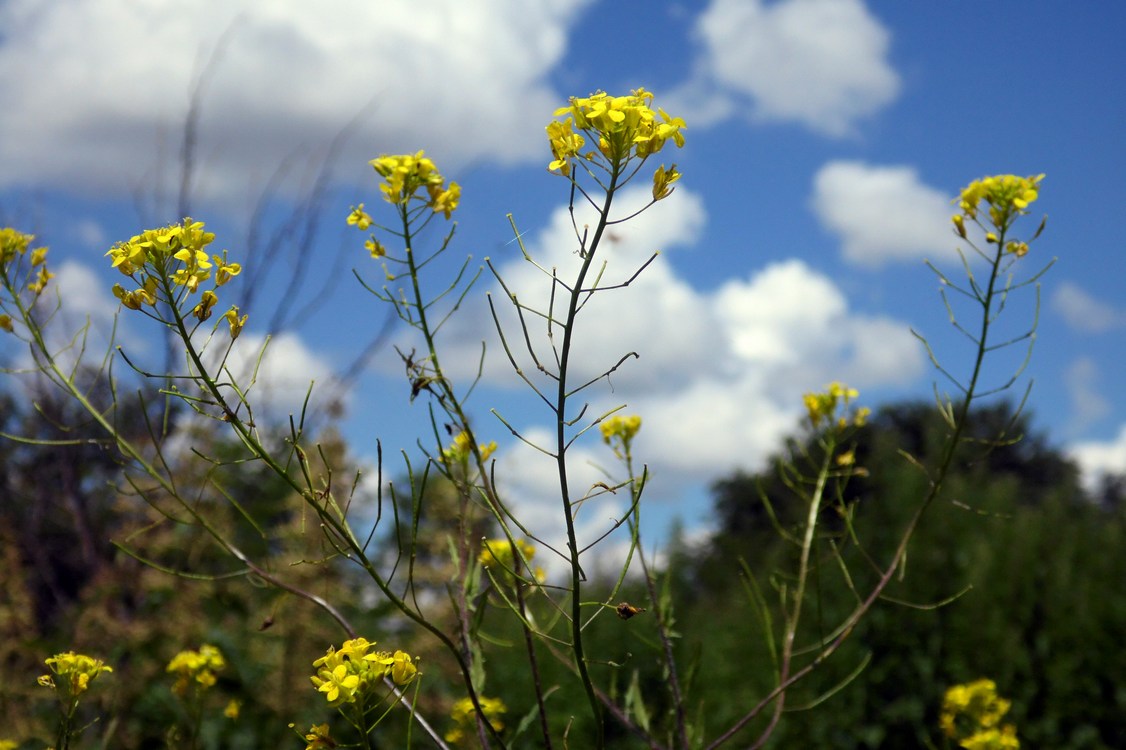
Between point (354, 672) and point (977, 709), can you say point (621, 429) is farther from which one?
point (977, 709)

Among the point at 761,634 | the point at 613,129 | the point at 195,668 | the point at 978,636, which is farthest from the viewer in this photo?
the point at 761,634

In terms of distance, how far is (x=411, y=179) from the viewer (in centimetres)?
188

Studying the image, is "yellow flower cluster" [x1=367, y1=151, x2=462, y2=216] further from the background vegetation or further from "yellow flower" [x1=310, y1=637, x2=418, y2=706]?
the background vegetation

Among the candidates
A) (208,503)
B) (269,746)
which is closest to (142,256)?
(269,746)

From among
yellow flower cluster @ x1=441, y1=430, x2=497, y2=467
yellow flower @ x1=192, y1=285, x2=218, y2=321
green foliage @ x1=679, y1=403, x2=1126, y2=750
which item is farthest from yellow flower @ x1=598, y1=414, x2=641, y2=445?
green foliage @ x1=679, y1=403, x2=1126, y2=750

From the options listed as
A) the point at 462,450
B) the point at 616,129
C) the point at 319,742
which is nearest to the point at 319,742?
the point at 319,742

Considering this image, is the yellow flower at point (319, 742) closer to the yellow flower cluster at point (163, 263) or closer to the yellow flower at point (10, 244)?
the yellow flower cluster at point (163, 263)

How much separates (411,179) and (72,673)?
1.33m

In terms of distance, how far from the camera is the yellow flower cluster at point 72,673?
2.18 m

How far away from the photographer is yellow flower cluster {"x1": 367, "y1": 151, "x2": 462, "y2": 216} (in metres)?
1.87

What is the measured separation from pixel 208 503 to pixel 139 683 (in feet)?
3.46

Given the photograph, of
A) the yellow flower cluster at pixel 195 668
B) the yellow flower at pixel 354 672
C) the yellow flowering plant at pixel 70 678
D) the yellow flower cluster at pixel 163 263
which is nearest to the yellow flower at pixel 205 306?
the yellow flower cluster at pixel 163 263

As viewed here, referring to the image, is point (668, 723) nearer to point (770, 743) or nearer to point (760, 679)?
point (770, 743)

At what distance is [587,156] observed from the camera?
1.59 m
